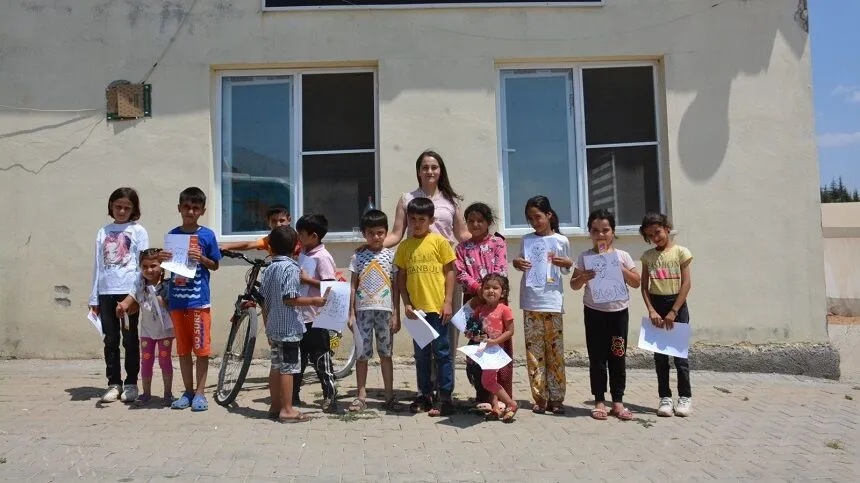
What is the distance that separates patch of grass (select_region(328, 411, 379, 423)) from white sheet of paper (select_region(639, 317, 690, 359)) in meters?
2.18

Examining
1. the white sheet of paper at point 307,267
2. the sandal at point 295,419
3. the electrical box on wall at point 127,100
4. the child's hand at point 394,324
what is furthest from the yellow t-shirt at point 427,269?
the electrical box on wall at point 127,100

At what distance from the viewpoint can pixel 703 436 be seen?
196 inches

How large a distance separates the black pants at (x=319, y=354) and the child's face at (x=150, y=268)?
129 cm

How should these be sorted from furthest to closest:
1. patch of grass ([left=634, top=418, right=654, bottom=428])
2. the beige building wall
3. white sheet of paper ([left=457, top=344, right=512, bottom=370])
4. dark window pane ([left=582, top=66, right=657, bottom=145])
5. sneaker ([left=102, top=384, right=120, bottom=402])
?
dark window pane ([left=582, top=66, right=657, bottom=145]) < the beige building wall < sneaker ([left=102, top=384, right=120, bottom=402]) < patch of grass ([left=634, top=418, right=654, bottom=428]) < white sheet of paper ([left=457, top=344, right=512, bottom=370])

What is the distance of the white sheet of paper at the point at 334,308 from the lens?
5.34 meters

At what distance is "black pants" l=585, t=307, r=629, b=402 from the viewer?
5.39 meters

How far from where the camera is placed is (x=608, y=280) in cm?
538

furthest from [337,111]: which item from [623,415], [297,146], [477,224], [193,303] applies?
[623,415]

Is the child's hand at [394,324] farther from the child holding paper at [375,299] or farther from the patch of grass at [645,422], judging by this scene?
the patch of grass at [645,422]

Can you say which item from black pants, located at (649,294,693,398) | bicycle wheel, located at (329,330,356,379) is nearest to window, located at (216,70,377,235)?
bicycle wheel, located at (329,330,356,379)

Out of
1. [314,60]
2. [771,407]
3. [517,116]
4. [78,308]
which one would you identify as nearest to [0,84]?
[78,308]

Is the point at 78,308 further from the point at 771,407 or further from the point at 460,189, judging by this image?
the point at 771,407

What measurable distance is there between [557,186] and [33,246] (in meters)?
5.57

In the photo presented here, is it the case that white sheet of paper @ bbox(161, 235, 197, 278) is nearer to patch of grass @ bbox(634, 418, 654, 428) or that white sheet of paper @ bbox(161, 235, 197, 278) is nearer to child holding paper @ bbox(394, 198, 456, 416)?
child holding paper @ bbox(394, 198, 456, 416)
